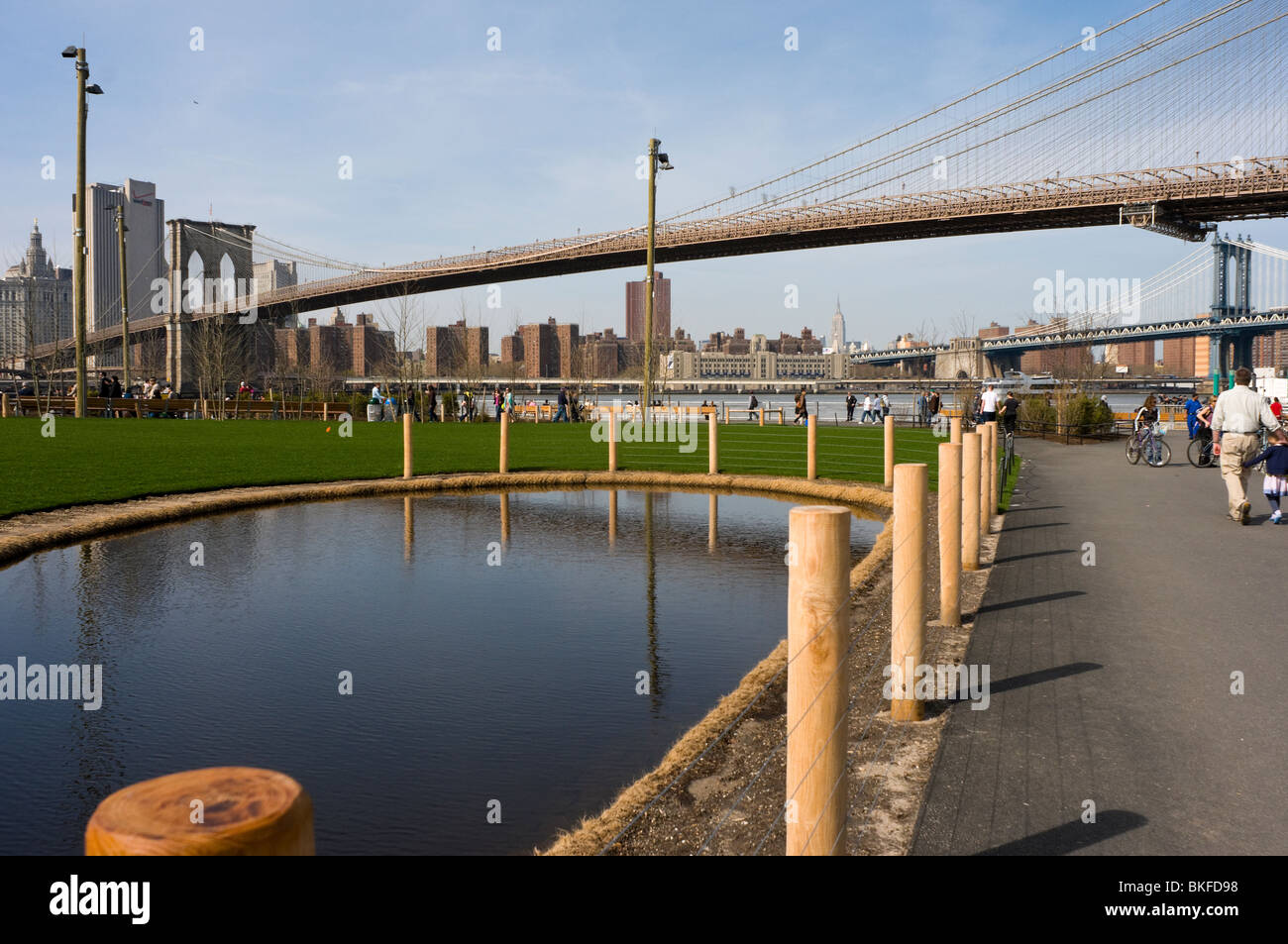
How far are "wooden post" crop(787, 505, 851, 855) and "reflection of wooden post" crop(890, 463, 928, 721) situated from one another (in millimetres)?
2226

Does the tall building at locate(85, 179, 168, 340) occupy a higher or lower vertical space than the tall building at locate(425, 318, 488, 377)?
higher

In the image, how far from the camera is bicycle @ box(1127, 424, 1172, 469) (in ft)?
76.9

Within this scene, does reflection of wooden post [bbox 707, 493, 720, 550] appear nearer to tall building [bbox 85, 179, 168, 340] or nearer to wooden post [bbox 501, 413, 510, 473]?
wooden post [bbox 501, 413, 510, 473]

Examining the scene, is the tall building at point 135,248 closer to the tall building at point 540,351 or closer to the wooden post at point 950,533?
the tall building at point 540,351

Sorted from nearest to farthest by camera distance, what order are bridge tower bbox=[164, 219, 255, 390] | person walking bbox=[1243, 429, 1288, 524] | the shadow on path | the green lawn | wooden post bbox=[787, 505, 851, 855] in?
Result: wooden post bbox=[787, 505, 851, 855], the shadow on path, person walking bbox=[1243, 429, 1288, 524], the green lawn, bridge tower bbox=[164, 219, 255, 390]

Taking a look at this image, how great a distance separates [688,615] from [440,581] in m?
2.78

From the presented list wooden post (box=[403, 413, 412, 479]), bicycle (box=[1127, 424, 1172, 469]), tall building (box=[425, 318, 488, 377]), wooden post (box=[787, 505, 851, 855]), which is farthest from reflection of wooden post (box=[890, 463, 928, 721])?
tall building (box=[425, 318, 488, 377])

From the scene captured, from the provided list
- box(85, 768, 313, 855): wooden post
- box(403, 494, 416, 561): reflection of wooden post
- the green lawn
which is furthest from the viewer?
the green lawn

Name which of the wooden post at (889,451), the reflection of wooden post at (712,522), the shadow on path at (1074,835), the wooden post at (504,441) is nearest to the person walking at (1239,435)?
the wooden post at (889,451)

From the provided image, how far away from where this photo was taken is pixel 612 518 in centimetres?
1535

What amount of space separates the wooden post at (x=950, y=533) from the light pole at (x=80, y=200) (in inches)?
1104

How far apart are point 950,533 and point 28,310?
4274 cm
